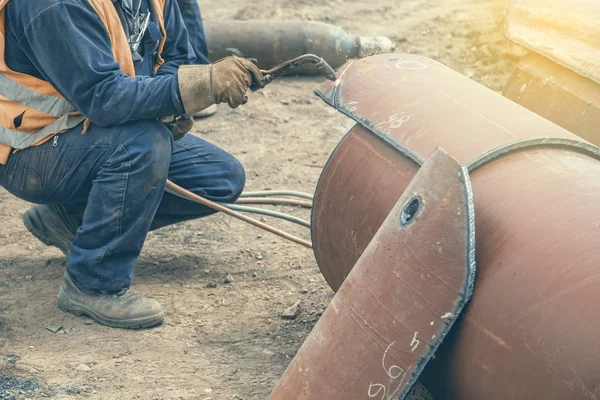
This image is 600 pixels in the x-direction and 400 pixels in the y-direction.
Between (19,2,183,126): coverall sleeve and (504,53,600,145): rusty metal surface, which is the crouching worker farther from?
(504,53,600,145): rusty metal surface

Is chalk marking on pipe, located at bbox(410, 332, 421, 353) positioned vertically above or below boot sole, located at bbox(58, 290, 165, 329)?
above

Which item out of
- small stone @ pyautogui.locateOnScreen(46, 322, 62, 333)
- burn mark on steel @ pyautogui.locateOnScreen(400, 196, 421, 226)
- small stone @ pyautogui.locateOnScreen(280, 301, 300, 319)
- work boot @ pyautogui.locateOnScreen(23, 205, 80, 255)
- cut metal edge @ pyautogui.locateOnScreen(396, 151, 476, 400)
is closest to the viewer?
cut metal edge @ pyautogui.locateOnScreen(396, 151, 476, 400)

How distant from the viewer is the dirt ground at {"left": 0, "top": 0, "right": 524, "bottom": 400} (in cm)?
291

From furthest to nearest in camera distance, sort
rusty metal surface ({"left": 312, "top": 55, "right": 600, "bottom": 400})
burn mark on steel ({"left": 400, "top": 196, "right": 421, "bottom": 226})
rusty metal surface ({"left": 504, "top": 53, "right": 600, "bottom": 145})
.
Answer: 1. rusty metal surface ({"left": 504, "top": 53, "right": 600, "bottom": 145})
2. burn mark on steel ({"left": 400, "top": 196, "right": 421, "bottom": 226})
3. rusty metal surface ({"left": 312, "top": 55, "right": 600, "bottom": 400})

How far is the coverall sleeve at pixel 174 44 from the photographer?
3607mm

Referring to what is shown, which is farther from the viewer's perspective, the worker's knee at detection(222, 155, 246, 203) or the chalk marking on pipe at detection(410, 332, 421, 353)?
the worker's knee at detection(222, 155, 246, 203)

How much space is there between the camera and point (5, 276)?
141 inches

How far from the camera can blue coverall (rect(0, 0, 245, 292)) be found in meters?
2.94

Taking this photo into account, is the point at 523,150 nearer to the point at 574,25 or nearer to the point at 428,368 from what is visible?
the point at 428,368

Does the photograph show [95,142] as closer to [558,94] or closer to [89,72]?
[89,72]

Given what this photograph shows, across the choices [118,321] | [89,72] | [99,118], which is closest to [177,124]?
[99,118]

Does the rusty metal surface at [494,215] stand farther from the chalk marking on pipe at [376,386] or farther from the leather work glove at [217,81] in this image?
the leather work glove at [217,81]

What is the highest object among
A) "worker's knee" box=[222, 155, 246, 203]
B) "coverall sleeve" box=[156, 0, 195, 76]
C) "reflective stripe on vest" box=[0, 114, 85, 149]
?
"coverall sleeve" box=[156, 0, 195, 76]

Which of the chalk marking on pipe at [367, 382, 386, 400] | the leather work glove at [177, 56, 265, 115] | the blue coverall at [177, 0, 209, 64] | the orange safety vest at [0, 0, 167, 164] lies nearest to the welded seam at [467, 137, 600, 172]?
the chalk marking on pipe at [367, 382, 386, 400]
